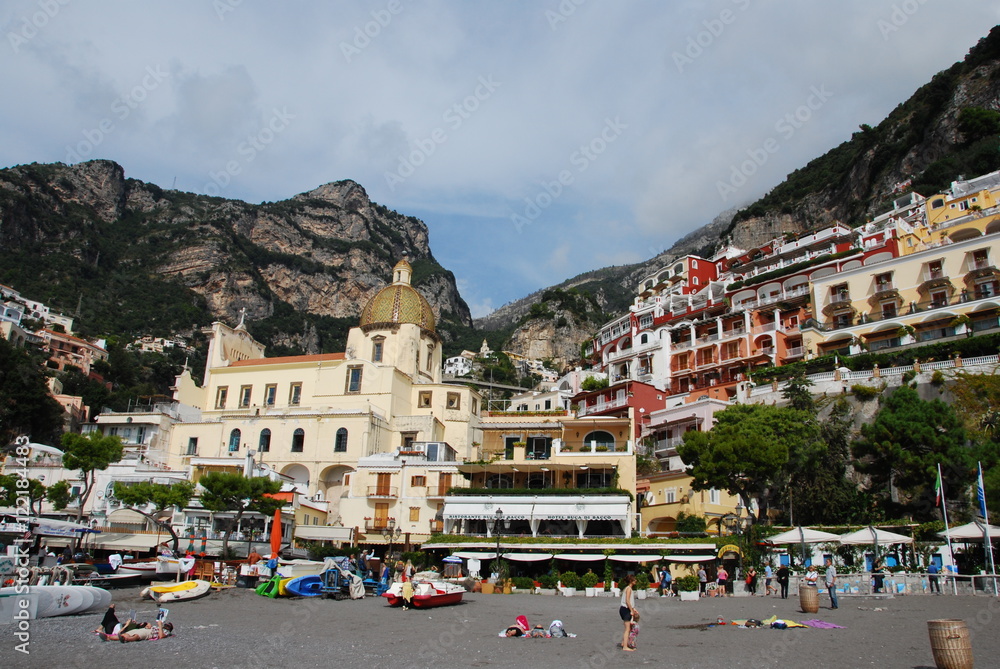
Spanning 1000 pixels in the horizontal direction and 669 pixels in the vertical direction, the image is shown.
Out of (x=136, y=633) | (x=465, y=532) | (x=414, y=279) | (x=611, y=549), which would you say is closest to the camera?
(x=136, y=633)

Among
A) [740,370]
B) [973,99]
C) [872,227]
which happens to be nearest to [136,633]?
[740,370]

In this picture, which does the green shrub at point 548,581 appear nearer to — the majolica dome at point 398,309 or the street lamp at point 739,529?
the street lamp at point 739,529

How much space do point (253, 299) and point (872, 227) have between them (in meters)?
108

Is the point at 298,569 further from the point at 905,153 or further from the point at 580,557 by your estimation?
the point at 905,153

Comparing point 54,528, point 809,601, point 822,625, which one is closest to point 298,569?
point 54,528

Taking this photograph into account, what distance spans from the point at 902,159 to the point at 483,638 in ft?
295

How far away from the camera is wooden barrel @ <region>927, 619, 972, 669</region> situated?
10.7 m

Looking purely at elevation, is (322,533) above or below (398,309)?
below

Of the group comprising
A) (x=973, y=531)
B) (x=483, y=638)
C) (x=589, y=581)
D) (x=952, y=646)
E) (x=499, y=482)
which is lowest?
(x=483, y=638)

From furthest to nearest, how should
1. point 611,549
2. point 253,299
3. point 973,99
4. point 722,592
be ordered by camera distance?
point 253,299, point 973,99, point 611,549, point 722,592

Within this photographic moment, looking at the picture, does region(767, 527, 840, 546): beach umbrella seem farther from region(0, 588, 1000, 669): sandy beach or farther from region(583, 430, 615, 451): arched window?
region(583, 430, 615, 451): arched window

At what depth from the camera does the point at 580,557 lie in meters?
31.4

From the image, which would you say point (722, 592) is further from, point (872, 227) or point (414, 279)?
point (414, 279)

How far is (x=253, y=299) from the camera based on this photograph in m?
142
